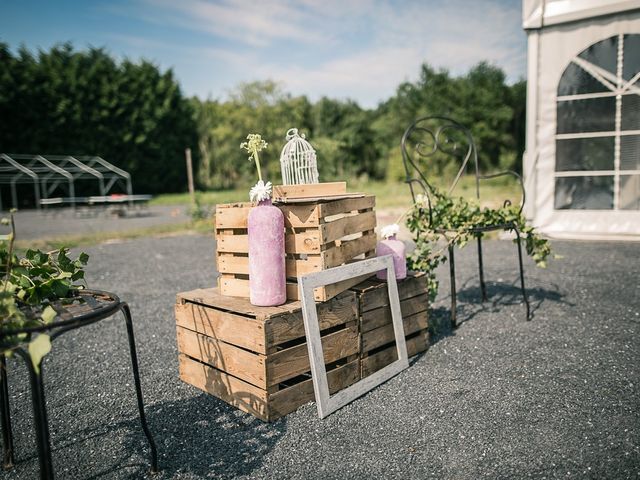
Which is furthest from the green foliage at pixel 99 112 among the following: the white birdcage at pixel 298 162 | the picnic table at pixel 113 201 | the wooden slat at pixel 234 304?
the wooden slat at pixel 234 304

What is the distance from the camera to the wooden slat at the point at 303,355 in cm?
233

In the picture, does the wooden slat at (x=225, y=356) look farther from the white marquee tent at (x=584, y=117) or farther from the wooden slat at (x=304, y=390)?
the white marquee tent at (x=584, y=117)

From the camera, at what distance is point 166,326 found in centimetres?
405

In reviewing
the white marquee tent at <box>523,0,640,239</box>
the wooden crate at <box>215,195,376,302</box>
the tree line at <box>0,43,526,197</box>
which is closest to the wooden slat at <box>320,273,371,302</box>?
the wooden crate at <box>215,195,376,302</box>

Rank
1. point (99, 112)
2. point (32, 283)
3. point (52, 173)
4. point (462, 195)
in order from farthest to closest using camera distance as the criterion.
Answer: point (99, 112)
point (52, 173)
point (462, 195)
point (32, 283)

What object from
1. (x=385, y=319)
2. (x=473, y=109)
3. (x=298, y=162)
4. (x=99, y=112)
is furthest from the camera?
(x=473, y=109)

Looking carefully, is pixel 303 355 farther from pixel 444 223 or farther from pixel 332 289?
pixel 444 223

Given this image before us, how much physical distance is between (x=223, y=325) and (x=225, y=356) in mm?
181

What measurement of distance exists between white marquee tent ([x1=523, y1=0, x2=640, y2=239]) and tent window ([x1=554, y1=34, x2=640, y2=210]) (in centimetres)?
1

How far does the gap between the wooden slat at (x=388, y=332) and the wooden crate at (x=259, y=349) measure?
3.9 inches

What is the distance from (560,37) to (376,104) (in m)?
27.0

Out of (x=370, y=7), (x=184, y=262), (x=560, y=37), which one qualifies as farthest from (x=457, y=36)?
(x=184, y=262)

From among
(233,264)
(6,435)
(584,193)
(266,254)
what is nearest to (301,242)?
(266,254)

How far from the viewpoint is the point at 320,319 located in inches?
98.0
